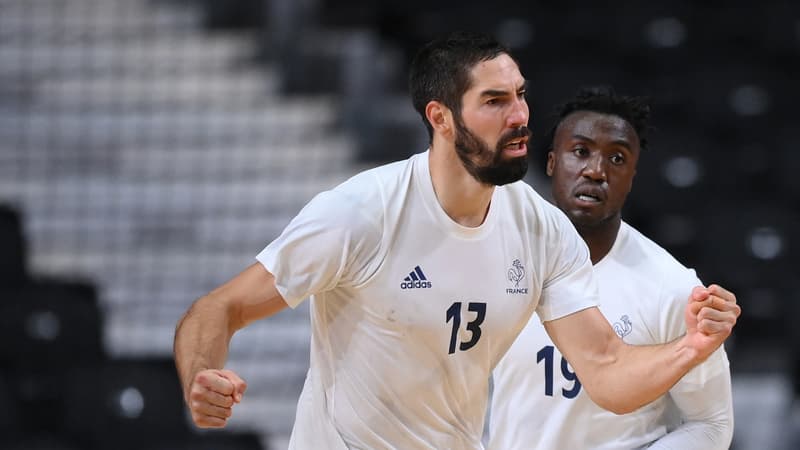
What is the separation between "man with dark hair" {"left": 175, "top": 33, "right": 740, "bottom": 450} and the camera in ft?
11.2

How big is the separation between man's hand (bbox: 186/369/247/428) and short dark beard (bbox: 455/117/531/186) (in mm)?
815

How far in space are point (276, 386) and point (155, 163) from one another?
1.83 metres

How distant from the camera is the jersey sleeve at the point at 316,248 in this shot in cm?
339

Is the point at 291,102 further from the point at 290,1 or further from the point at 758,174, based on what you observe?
the point at 758,174

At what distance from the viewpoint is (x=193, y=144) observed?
8414 millimetres

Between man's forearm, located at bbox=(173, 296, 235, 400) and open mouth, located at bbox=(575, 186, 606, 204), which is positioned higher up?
open mouth, located at bbox=(575, 186, 606, 204)

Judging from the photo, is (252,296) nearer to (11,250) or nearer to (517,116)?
(517,116)

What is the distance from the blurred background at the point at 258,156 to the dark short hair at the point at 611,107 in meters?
2.46

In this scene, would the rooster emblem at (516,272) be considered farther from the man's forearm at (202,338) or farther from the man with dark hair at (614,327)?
the man's forearm at (202,338)

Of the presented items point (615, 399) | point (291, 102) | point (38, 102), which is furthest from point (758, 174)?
point (615, 399)

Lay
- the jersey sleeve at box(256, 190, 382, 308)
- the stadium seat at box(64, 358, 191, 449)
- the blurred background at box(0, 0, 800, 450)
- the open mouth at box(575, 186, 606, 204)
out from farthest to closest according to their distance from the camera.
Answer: the blurred background at box(0, 0, 800, 450) < the stadium seat at box(64, 358, 191, 449) < the open mouth at box(575, 186, 606, 204) < the jersey sleeve at box(256, 190, 382, 308)

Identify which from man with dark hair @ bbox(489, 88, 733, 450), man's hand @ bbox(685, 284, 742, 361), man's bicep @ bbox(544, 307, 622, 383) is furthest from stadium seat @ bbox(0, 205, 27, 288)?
man's hand @ bbox(685, 284, 742, 361)

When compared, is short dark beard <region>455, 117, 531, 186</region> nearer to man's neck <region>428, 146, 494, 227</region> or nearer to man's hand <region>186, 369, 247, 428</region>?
man's neck <region>428, 146, 494, 227</region>

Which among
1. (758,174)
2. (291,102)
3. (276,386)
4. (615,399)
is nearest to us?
(615,399)
